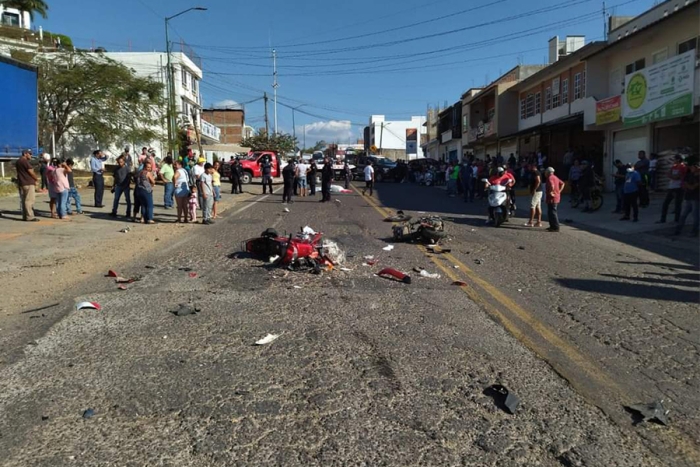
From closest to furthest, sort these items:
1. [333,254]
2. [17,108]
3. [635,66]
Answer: [333,254] → [17,108] → [635,66]

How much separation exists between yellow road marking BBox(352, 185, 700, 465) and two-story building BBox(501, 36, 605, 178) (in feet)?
63.6

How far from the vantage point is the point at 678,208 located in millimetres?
13578

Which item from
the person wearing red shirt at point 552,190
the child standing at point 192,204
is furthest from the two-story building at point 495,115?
the child standing at point 192,204

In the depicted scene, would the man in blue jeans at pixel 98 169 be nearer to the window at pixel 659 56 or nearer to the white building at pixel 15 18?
the window at pixel 659 56

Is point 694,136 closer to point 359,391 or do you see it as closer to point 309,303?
point 309,303

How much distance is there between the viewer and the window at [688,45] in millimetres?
19017

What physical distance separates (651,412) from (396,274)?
449cm

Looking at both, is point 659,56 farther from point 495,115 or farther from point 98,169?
point 98,169

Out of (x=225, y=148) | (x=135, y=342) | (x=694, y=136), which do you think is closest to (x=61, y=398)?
(x=135, y=342)

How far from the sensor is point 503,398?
3.93 m

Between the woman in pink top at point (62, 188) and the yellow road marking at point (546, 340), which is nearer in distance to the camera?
the yellow road marking at point (546, 340)

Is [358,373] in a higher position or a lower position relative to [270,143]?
lower

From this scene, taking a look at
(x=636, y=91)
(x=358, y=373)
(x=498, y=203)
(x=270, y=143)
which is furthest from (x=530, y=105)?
(x=270, y=143)

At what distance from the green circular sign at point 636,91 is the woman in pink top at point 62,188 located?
19378mm
